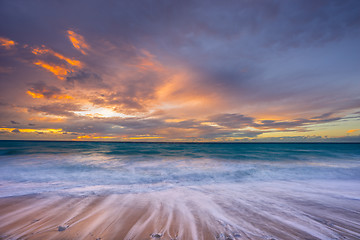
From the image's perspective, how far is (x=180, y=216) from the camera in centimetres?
404

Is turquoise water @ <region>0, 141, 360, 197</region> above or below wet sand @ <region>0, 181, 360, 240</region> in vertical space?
below

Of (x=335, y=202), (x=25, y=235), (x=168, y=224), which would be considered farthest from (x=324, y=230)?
(x=25, y=235)

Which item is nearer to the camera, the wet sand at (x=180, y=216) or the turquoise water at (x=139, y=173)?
the wet sand at (x=180, y=216)

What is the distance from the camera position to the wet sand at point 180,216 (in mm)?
3234

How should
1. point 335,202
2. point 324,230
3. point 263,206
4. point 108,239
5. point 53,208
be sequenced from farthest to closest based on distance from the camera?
point 335,202
point 263,206
point 53,208
point 324,230
point 108,239

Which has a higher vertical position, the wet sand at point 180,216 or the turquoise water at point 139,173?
the wet sand at point 180,216

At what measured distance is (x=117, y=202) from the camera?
4887 mm

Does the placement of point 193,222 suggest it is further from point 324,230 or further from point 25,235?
point 25,235

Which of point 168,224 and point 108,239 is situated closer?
point 108,239

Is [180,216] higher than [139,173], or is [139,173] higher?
[180,216]

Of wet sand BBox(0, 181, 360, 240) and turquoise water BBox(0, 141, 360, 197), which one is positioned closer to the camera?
wet sand BBox(0, 181, 360, 240)

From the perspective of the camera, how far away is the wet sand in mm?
3234

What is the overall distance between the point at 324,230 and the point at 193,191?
4054 mm

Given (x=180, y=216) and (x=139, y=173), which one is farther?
(x=139, y=173)
